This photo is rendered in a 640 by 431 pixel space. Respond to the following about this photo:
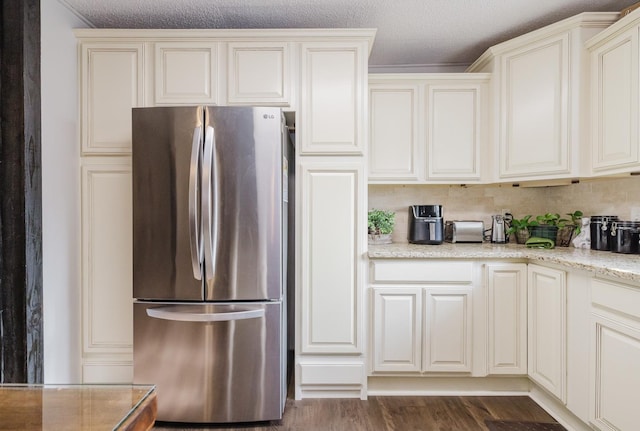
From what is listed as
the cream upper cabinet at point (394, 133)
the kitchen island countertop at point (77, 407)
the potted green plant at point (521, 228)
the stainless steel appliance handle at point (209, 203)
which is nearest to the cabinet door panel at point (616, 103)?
the potted green plant at point (521, 228)

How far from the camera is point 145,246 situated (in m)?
1.93

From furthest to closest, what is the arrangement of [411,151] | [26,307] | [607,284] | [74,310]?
[411,151] → [74,310] → [26,307] → [607,284]

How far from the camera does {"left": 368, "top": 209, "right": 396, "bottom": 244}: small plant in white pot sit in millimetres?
2645

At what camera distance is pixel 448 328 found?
2.25m

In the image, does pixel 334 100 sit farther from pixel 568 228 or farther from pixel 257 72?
pixel 568 228

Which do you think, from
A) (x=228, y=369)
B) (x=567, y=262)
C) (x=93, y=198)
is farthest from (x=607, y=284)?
(x=93, y=198)

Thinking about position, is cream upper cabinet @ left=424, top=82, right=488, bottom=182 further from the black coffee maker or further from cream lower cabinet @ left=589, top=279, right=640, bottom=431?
cream lower cabinet @ left=589, top=279, right=640, bottom=431

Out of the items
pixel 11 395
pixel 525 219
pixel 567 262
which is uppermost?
pixel 525 219

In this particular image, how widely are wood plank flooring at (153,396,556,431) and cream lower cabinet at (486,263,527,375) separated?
22 cm

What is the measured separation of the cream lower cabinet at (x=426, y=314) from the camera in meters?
2.25

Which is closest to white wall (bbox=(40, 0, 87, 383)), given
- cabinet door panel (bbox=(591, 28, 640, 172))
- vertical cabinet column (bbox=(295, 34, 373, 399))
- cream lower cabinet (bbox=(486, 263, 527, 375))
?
vertical cabinet column (bbox=(295, 34, 373, 399))

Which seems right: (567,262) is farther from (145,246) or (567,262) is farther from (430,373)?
(145,246)

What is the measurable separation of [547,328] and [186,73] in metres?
2.60

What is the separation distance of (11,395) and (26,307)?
1395 mm
